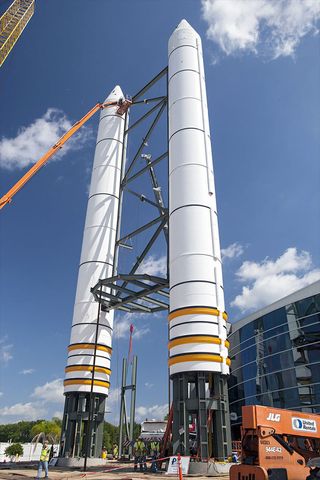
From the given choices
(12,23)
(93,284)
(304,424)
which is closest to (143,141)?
(93,284)

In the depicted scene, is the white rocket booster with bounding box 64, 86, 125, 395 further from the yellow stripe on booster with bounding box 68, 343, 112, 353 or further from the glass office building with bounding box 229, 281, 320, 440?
the glass office building with bounding box 229, 281, 320, 440

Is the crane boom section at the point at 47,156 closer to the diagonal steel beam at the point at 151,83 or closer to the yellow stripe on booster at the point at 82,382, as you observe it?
the diagonal steel beam at the point at 151,83

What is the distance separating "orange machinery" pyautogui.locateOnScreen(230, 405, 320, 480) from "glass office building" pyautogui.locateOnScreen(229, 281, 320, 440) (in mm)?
23545

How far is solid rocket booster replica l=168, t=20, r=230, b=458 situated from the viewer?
19.8 meters

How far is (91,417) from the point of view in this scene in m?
24.7

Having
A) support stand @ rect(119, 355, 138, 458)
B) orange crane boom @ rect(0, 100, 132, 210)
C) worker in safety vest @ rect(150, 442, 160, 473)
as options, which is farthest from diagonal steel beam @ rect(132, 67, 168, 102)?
worker in safety vest @ rect(150, 442, 160, 473)

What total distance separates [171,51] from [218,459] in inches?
1088

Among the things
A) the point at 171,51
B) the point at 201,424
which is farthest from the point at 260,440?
the point at 171,51

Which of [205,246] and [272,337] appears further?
[272,337]

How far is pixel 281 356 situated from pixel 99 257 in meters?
19.5

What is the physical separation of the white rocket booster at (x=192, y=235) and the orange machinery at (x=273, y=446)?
26.6ft

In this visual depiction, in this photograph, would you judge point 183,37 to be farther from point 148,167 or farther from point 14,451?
point 14,451

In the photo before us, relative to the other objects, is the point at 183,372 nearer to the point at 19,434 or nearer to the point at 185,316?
the point at 185,316

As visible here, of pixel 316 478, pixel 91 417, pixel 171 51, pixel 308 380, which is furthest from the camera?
pixel 308 380
